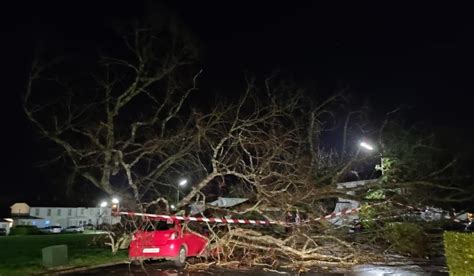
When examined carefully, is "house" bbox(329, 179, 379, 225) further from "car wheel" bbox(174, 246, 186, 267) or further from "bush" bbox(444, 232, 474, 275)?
"bush" bbox(444, 232, 474, 275)

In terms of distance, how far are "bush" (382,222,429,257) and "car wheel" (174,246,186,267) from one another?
21.6 ft

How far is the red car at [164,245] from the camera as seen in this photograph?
1201cm

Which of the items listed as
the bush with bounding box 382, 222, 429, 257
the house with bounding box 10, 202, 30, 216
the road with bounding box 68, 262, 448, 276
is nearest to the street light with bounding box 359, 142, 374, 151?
the bush with bounding box 382, 222, 429, 257

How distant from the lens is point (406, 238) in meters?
14.8

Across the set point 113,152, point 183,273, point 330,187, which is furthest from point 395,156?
point 113,152

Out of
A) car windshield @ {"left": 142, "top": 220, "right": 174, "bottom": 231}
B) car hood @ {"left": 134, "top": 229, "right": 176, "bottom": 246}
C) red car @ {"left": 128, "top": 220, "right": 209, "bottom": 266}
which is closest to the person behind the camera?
red car @ {"left": 128, "top": 220, "right": 209, "bottom": 266}

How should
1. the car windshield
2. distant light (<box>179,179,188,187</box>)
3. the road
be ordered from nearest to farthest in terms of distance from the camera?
the road → the car windshield → distant light (<box>179,179,188,187</box>)

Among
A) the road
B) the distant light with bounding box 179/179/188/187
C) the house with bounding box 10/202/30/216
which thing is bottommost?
the road

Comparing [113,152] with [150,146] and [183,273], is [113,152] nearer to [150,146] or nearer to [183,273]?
[150,146]

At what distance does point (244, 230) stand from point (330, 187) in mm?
3735

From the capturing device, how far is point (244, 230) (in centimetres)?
1336

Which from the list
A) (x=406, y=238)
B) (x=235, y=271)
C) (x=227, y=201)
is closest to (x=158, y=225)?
(x=235, y=271)

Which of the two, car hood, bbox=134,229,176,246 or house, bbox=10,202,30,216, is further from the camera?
house, bbox=10,202,30,216

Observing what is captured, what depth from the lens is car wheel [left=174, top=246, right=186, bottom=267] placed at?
476 inches
